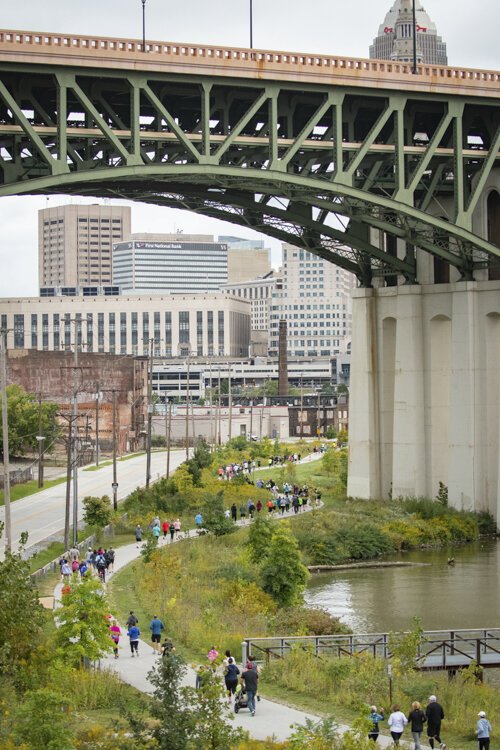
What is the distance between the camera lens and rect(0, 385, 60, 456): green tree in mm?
100188

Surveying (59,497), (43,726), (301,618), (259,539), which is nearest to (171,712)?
(43,726)

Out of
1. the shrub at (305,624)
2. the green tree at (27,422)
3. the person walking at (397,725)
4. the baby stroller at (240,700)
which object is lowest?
the shrub at (305,624)

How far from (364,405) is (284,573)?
24959mm

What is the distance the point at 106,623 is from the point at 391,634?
19.2 feet

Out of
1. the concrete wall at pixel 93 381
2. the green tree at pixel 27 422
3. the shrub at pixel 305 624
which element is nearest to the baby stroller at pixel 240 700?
the shrub at pixel 305 624

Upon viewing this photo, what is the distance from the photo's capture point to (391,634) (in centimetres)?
3056

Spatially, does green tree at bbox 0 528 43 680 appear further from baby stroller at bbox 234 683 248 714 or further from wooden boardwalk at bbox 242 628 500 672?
wooden boardwalk at bbox 242 628 500 672

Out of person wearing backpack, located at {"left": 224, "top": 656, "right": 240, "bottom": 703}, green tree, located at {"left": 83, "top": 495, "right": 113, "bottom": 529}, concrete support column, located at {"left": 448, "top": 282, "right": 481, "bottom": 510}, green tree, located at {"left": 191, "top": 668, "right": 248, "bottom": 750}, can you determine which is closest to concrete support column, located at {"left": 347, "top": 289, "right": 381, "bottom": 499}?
concrete support column, located at {"left": 448, "top": 282, "right": 481, "bottom": 510}

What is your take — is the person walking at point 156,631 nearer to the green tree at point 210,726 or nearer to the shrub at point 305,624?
the shrub at point 305,624

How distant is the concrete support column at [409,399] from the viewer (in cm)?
6247

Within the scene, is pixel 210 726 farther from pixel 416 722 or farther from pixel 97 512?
pixel 97 512

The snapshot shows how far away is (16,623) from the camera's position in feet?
88.0

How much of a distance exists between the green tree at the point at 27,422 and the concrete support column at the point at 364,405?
3760 centimetres

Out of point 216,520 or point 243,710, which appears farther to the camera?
point 216,520
